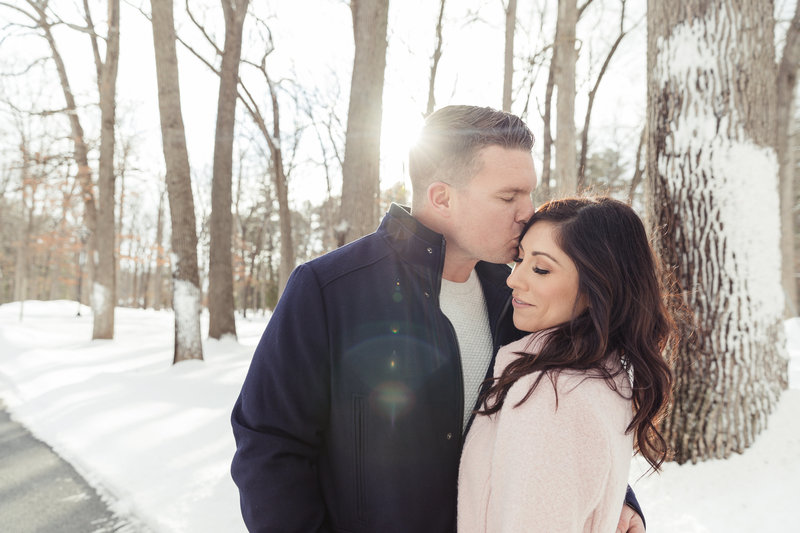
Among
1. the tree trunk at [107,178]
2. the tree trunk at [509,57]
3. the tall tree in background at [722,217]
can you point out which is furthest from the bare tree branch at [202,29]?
the tall tree in background at [722,217]

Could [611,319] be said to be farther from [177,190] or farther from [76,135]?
[76,135]

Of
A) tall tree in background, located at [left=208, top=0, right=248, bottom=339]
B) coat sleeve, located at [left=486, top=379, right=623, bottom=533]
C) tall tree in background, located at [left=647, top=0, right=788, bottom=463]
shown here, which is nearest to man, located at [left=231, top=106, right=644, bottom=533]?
coat sleeve, located at [left=486, top=379, right=623, bottom=533]

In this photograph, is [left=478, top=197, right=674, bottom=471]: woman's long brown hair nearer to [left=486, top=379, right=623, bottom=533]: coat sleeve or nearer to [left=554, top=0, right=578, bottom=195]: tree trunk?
[left=486, top=379, right=623, bottom=533]: coat sleeve

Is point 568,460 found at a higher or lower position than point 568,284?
lower

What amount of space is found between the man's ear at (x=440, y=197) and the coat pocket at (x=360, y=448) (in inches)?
31.4

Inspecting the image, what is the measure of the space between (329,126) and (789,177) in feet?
55.3

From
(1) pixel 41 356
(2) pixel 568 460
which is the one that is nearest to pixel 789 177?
(2) pixel 568 460

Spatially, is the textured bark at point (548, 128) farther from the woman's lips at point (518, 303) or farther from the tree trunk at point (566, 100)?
the woman's lips at point (518, 303)

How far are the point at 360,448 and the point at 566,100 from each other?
8.05 metres

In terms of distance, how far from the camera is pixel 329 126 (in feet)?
74.1

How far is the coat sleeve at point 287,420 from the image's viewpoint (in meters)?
1.59

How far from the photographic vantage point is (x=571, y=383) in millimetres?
1445

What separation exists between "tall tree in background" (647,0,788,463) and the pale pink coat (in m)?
2.49

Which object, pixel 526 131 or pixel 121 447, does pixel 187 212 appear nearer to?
pixel 121 447
